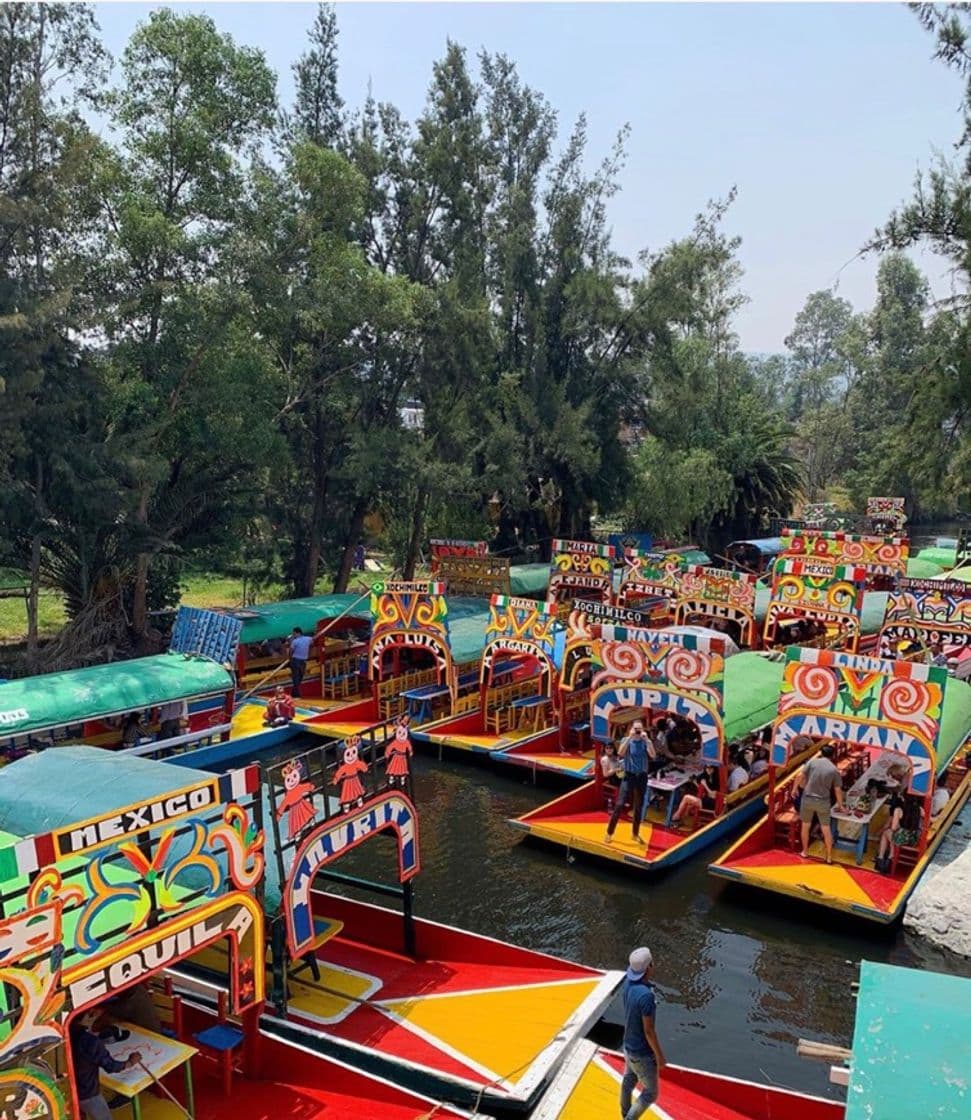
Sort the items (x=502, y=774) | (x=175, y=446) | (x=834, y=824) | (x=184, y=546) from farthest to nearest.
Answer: (x=184, y=546)
(x=175, y=446)
(x=502, y=774)
(x=834, y=824)

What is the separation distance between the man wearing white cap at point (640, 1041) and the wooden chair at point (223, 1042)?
3592 millimetres

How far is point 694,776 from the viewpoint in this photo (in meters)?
16.1

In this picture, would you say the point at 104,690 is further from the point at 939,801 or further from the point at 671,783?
the point at 939,801

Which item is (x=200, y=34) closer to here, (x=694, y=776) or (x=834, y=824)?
(x=694, y=776)

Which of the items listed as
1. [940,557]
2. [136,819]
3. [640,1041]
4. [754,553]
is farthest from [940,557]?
[136,819]

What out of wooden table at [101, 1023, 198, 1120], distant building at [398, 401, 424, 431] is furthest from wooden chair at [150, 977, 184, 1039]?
distant building at [398, 401, 424, 431]

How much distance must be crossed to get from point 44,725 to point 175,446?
436 inches

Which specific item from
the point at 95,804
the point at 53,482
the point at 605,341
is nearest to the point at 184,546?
the point at 53,482

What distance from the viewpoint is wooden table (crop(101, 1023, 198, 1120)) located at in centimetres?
770

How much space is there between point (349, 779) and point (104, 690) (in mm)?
8760

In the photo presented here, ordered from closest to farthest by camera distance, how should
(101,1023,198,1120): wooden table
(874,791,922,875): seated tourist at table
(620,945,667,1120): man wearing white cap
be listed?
(101,1023,198,1120): wooden table → (620,945,667,1120): man wearing white cap → (874,791,922,875): seated tourist at table

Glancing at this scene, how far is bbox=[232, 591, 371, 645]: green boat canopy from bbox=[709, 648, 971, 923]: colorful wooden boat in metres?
12.2

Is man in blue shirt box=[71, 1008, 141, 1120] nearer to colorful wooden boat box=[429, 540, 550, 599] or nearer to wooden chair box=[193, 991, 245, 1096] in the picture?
wooden chair box=[193, 991, 245, 1096]

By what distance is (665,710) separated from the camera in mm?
15953
